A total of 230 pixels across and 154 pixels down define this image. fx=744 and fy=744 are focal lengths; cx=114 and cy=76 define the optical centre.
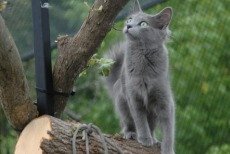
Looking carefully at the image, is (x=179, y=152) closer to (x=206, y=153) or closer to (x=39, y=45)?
(x=206, y=153)

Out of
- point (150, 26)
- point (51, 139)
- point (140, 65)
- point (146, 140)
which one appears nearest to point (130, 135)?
point (146, 140)

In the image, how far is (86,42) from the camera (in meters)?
2.43

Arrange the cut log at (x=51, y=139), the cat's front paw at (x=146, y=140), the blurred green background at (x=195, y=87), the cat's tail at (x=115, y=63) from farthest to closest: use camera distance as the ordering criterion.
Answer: the blurred green background at (x=195, y=87) < the cat's tail at (x=115, y=63) < the cat's front paw at (x=146, y=140) < the cut log at (x=51, y=139)

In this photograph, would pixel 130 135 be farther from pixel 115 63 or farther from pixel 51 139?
pixel 51 139

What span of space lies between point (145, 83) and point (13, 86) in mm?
682

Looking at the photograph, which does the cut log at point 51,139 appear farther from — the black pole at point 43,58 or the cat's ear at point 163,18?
the cat's ear at point 163,18

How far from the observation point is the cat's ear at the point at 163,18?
292cm

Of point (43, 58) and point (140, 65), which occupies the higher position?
point (43, 58)

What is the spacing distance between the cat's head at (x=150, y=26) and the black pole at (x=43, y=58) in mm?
524

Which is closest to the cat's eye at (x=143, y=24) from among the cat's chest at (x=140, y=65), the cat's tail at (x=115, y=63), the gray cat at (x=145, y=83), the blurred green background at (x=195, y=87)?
the gray cat at (x=145, y=83)

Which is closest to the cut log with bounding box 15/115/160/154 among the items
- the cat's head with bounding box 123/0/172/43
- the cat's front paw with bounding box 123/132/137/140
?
the cat's front paw with bounding box 123/132/137/140

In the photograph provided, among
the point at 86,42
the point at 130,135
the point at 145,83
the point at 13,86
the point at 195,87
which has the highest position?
the point at 86,42

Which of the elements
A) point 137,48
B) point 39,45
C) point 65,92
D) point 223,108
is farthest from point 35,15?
point 223,108

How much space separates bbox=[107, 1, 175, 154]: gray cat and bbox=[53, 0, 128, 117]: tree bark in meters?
0.41
